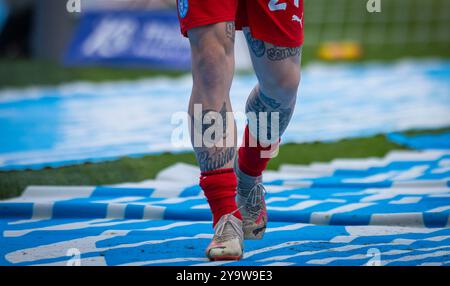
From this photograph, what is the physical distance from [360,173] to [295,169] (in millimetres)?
307

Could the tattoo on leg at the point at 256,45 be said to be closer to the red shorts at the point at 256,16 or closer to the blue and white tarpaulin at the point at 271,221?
the red shorts at the point at 256,16

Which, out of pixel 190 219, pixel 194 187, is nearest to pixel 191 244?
pixel 190 219

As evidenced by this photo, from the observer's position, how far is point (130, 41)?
8.91 metres

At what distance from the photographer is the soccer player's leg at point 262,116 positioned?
2.45 metres

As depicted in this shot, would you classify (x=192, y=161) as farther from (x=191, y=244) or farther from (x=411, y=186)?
(x=191, y=244)

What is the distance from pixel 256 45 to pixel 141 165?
156 cm

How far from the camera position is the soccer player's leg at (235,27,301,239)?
2.45 meters

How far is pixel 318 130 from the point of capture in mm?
5055

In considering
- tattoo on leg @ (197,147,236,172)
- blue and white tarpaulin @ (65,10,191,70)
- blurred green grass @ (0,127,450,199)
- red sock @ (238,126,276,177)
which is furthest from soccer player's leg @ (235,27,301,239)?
blue and white tarpaulin @ (65,10,191,70)

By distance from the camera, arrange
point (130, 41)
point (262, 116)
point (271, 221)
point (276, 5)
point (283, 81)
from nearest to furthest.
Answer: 1. point (276, 5)
2. point (283, 81)
3. point (262, 116)
4. point (271, 221)
5. point (130, 41)

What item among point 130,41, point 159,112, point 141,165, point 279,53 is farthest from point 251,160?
point 130,41

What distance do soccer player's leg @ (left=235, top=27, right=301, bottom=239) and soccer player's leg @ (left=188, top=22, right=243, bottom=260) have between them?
19 centimetres

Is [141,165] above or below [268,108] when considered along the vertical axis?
below

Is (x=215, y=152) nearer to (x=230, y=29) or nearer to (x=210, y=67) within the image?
(x=210, y=67)
